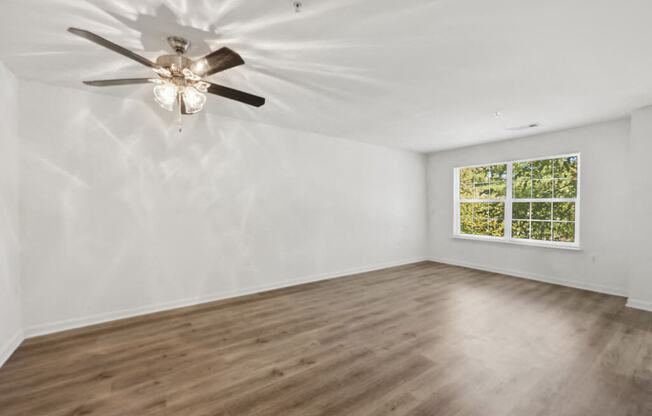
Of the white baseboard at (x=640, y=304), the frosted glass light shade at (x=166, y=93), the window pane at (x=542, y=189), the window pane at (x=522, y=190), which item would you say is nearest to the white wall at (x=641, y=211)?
the white baseboard at (x=640, y=304)

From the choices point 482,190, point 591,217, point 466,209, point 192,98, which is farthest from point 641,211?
point 192,98

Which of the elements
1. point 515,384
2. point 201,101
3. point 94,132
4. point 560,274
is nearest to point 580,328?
point 515,384

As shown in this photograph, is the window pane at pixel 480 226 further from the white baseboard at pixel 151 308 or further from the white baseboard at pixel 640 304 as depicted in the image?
the white baseboard at pixel 151 308

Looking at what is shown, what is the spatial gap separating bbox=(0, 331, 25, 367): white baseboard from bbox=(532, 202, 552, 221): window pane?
22.7 feet

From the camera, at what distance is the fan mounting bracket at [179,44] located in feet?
6.61

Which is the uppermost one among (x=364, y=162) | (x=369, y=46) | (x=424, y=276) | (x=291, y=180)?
(x=369, y=46)

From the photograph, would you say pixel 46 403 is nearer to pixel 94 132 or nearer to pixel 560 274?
pixel 94 132

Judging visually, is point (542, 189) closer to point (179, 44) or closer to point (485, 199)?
point (485, 199)

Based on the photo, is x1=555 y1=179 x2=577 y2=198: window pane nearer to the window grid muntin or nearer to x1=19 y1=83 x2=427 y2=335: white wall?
the window grid muntin

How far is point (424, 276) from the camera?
16.3ft

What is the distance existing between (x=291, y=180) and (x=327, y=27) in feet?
8.98

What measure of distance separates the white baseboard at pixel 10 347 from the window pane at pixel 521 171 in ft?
22.9

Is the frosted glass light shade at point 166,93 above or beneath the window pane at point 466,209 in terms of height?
above

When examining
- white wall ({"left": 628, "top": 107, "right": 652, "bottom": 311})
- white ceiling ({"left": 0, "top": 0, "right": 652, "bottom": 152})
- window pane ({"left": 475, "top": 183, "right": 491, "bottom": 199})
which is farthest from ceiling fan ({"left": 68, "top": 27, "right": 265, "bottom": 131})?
window pane ({"left": 475, "top": 183, "right": 491, "bottom": 199})
